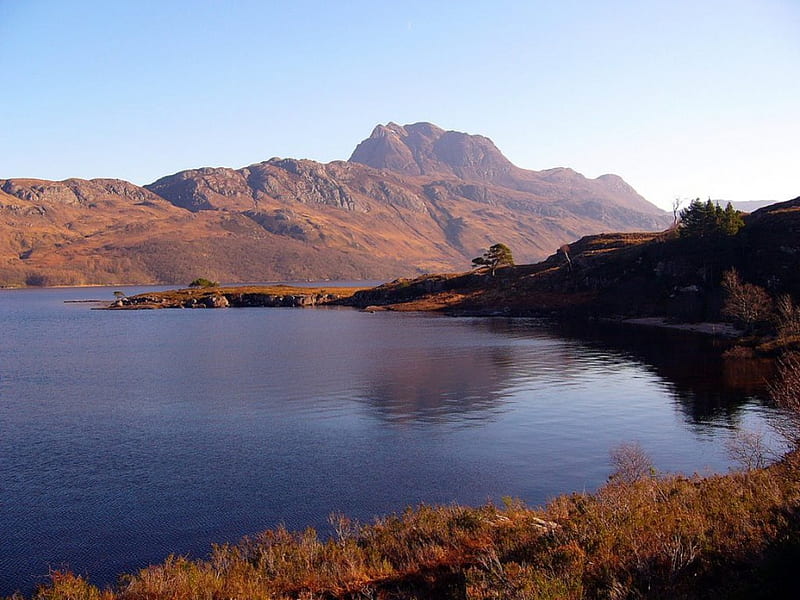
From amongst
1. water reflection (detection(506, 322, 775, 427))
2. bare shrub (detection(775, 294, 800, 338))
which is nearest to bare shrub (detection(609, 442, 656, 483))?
water reflection (detection(506, 322, 775, 427))

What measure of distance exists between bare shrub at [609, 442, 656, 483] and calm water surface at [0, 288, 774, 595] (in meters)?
1.16

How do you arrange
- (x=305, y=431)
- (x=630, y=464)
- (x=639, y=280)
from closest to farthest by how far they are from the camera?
(x=630, y=464) → (x=305, y=431) → (x=639, y=280)

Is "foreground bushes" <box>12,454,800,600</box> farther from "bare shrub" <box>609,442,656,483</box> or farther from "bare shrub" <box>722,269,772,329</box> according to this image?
"bare shrub" <box>722,269,772,329</box>

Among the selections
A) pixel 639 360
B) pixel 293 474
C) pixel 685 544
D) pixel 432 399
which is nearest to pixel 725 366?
pixel 639 360

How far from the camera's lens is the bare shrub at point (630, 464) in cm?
3256

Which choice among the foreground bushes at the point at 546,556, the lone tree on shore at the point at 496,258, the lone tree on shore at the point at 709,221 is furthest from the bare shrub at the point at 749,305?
the lone tree on shore at the point at 496,258

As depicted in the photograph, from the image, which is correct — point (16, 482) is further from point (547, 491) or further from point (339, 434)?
point (547, 491)

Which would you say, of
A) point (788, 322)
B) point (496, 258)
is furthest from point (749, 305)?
point (496, 258)

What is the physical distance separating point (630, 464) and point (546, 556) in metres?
21.3

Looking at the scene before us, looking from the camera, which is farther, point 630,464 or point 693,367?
point 693,367

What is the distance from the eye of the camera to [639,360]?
8175 centimetres

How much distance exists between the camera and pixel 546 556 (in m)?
17.0

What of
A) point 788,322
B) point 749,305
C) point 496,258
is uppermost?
point 496,258

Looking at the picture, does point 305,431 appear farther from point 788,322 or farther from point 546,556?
point 788,322
